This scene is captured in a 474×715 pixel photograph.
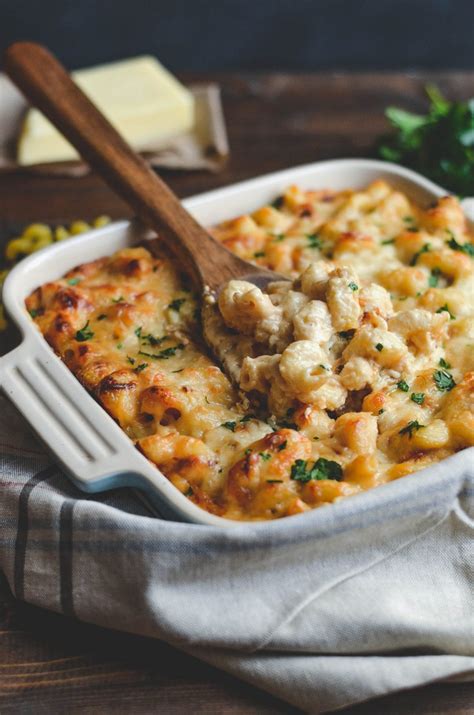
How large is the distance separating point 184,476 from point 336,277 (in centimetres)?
71

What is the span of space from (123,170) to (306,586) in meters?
1.63

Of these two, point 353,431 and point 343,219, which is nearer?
point 353,431

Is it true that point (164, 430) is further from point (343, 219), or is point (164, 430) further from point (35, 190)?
point (35, 190)

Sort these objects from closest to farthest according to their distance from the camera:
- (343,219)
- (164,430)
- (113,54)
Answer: (164,430)
(343,219)
(113,54)

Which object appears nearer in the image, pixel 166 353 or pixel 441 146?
pixel 166 353

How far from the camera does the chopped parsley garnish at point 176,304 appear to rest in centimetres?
285

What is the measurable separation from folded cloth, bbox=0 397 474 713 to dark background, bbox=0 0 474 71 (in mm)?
4094

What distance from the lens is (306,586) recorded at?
2.17 meters

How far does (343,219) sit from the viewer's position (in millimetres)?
3156

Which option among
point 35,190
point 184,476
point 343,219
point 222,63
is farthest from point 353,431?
point 222,63

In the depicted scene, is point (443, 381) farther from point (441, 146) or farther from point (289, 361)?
point (441, 146)

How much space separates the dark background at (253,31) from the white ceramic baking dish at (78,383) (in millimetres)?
2639

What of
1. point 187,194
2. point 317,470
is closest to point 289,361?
point 317,470

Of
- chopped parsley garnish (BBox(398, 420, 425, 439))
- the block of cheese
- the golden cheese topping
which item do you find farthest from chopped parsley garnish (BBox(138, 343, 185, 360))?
the block of cheese
